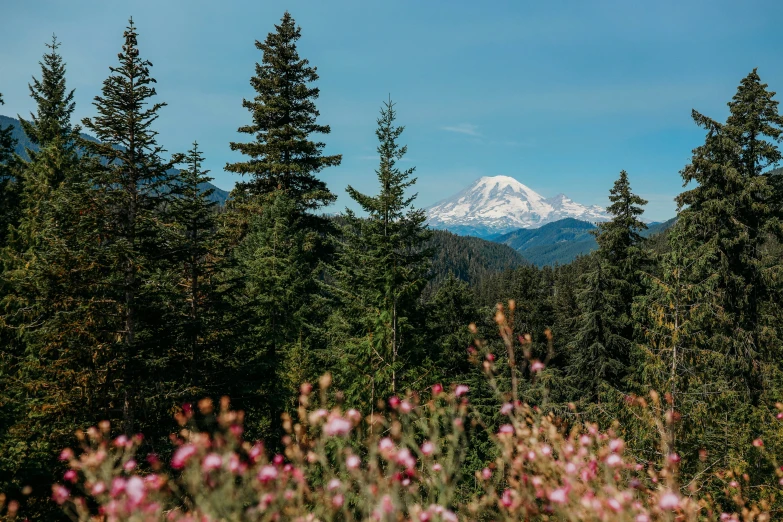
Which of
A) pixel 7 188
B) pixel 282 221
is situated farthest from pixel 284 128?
pixel 7 188

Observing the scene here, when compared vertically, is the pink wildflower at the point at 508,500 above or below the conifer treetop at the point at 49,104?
below

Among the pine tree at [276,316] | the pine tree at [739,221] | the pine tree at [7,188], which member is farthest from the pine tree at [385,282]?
the pine tree at [7,188]

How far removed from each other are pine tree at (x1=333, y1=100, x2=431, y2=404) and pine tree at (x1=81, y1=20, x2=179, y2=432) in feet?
16.0

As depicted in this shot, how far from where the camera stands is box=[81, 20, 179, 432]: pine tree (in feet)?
30.1

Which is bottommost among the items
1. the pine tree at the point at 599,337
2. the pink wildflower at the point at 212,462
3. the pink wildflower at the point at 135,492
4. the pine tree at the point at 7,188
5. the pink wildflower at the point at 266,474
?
the pine tree at the point at 599,337

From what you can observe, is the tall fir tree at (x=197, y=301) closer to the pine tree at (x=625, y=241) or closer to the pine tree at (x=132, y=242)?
the pine tree at (x=132, y=242)

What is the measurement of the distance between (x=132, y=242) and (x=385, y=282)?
6369 mm

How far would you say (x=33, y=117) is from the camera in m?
21.0

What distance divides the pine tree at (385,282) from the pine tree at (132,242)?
487 centimetres

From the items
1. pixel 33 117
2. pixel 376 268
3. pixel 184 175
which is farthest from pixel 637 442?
pixel 33 117

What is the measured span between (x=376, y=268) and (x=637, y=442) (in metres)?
7.89

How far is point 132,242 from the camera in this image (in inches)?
379

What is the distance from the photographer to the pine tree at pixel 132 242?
30.1 ft

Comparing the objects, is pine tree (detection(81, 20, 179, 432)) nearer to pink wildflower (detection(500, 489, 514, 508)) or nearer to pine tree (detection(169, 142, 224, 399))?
pine tree (detection(169, 142, 224, 399))
